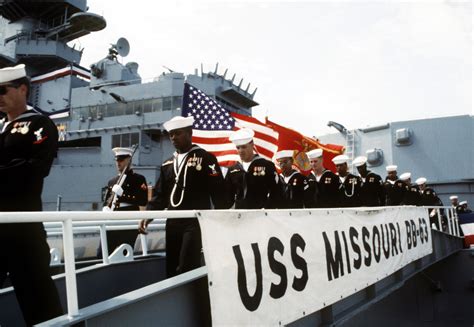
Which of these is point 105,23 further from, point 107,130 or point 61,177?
point 61,177

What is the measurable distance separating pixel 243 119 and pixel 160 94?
721 inches

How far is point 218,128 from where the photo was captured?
23.8 feet

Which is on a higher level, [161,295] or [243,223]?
[243,223]

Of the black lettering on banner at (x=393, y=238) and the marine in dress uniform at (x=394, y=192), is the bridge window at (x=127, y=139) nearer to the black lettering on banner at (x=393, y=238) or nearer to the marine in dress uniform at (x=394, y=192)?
the marine in dress uniform at (x=394, y=192)

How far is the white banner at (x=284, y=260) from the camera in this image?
2156mm

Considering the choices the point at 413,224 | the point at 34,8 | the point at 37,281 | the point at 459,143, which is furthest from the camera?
the point at 34,8

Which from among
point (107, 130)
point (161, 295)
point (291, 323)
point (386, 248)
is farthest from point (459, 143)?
point (107, 130)

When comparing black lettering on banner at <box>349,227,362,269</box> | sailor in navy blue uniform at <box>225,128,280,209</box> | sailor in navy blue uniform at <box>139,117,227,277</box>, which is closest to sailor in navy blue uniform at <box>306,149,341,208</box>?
sailor in navy blue uniform at <box>225,128,280,209</box>

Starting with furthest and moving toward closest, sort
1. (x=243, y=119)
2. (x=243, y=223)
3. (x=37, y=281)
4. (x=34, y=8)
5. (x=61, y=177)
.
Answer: (x=34, y=8), (x=61, y=177), (x=243, y=119), (x=243, y=223), (x=37, y=281)

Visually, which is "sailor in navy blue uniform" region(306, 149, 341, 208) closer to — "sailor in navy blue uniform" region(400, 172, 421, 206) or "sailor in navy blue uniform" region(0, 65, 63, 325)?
"sailor in navy blue uniform" region(400, 172, 421, 206)

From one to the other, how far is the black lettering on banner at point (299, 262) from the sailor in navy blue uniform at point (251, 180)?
60.9 inches

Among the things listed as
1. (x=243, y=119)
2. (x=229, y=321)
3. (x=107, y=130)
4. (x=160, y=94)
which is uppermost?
(x=160, y=94)

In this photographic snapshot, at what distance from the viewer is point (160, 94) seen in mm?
24672

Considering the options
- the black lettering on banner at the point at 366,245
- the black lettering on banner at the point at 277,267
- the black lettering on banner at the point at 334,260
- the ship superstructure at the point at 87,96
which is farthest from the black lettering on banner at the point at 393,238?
the ship superstructure at the point at 87,96
